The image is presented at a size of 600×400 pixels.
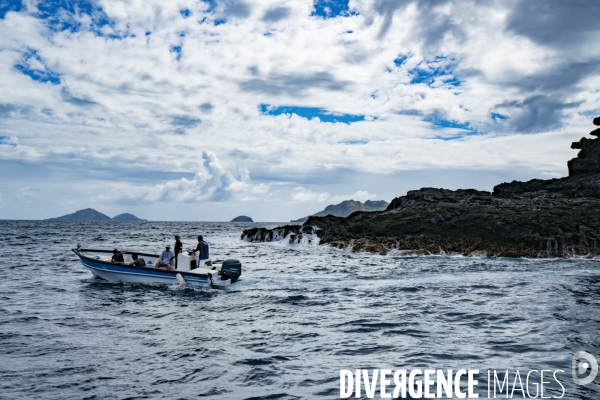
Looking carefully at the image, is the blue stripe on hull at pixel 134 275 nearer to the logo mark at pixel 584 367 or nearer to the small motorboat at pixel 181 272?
the small motorboat at pixel 181 272

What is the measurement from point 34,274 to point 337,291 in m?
22.6

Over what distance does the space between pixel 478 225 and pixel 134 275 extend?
33.7 m

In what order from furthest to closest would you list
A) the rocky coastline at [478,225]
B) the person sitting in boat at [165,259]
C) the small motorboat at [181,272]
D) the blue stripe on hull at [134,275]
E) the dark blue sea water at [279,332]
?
the rocky coastline at [478,225] → the person sitting in boat at [165,259] → the blue stripe on hull at [134,275] → the small motorboat at [181,272] → the dark blue sea water at [279,332]

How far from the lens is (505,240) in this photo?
141 ft

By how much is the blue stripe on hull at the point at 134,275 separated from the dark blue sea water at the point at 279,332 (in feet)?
1.67

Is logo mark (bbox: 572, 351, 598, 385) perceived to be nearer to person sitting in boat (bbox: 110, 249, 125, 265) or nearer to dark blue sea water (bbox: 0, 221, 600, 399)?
dark blue sea water (bbox: 0, 221, 600, 399)

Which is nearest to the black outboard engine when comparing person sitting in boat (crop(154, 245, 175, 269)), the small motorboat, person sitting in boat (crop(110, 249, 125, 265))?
the small motorboat

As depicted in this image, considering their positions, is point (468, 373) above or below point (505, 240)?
below

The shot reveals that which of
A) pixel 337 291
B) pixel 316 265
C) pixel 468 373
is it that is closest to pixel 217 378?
pixel 468 373

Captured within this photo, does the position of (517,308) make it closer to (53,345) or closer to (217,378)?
(217,378)

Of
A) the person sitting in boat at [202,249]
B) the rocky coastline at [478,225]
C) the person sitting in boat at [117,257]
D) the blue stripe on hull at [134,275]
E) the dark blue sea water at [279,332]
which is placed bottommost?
the dark blue sea water at [279,332]

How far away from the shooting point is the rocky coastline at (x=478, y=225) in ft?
136

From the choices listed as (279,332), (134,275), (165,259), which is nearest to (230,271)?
(165,259)

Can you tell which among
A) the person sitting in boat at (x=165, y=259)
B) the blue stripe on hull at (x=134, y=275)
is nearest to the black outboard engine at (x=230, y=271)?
the blue stripe on hull at (x=134, y=275)
